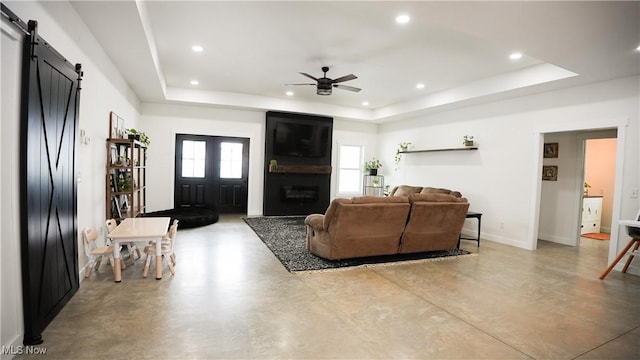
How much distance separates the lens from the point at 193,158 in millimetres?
7832

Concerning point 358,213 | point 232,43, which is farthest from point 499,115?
point 232,43

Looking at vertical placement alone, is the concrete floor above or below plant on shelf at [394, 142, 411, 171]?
below

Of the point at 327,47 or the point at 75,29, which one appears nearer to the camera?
the point at 75,29

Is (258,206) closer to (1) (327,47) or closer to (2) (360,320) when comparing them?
(1) (327,47)

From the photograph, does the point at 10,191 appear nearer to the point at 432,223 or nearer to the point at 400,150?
the point at 432,223

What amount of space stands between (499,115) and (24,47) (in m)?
6.68

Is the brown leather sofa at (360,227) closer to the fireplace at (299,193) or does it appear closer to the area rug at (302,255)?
the area rug at (302,255)

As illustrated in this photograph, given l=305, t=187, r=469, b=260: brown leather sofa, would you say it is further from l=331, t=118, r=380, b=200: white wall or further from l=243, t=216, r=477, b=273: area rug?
l=331, t=118, r=380, b=200: white wall

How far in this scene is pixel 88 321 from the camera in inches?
99.7

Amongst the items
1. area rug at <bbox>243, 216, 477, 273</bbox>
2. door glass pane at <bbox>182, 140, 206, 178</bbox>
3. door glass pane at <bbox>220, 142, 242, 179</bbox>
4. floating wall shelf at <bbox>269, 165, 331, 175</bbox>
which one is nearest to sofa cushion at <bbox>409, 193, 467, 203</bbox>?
area rug at <bbox>243, 216, 477, 273</bbox>

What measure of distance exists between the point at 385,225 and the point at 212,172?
5.20m

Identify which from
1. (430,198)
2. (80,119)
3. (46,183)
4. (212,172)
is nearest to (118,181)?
(80,119)

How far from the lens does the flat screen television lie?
813cm

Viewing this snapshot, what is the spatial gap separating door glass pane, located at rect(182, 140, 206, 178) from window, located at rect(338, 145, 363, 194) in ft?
12.1
